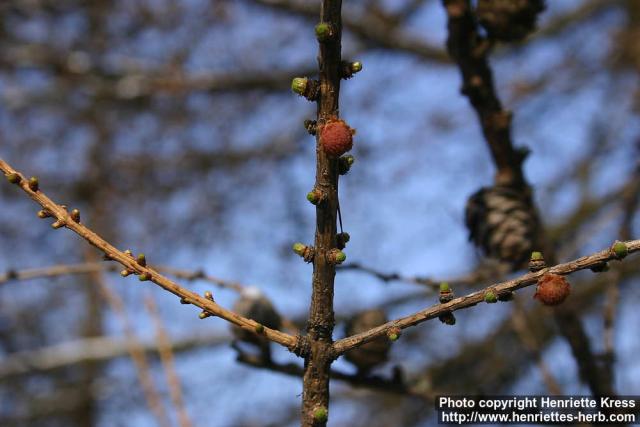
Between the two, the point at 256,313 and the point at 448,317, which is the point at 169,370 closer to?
the point at 256,313

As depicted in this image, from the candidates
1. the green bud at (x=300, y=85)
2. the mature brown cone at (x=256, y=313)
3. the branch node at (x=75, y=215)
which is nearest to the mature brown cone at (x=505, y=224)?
the mature brown cone at (x=256, y=313)

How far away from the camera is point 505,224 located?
1257 mm

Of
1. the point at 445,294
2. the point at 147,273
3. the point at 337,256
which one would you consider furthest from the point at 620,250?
the point at 147,273

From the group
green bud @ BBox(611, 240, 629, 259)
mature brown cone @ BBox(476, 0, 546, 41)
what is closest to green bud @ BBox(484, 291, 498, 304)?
green bud @ BBox(611, 240, 629, 259)

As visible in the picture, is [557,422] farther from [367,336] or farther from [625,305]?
[625,305]

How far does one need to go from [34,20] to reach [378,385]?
4245 millimetres

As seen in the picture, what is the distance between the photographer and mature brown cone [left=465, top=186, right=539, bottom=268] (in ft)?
4.12

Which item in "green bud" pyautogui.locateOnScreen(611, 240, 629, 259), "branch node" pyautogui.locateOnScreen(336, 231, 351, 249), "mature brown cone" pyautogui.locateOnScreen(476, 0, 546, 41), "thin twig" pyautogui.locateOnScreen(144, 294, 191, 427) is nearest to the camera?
"green bud" pyautogui.locateOnScreen(611, 240, 629, 259)

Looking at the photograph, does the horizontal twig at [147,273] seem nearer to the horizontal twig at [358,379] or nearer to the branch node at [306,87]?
the branch node at [306,87]

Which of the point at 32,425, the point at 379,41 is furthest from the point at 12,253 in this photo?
the point at 379,41

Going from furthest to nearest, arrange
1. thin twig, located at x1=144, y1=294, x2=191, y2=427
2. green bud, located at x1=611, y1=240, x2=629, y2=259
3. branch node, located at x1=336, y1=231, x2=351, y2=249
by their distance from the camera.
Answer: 1. thin twig, located at x1=144, y1=294, x2=191, y2=427
2. branch node, located at x1=336, y1=231, x2=351, y2=249
3. green bud, located at x1=611, y1=240, x2=629, y2=259

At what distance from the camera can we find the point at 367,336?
749 millimetres

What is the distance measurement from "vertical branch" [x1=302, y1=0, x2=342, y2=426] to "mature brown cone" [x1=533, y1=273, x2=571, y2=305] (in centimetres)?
24

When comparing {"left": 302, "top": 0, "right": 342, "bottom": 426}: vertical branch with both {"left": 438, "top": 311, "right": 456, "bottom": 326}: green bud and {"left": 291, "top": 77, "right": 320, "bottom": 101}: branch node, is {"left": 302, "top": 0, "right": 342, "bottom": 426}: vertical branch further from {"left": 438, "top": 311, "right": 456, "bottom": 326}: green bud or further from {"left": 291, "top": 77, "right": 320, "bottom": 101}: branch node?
{"left": 438, "top": 311, "right": 456, "bottom": 326}: green bud
